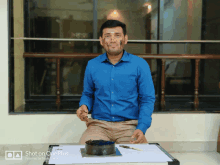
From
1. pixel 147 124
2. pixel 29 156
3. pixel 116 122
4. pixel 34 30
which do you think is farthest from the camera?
pixel 34 30

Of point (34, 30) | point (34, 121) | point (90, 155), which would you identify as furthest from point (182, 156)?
point (34, 30)

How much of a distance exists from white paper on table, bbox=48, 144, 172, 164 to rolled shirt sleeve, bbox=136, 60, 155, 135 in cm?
47

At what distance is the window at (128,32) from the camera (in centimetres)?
363

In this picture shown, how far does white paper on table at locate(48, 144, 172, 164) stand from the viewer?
3.83 ft

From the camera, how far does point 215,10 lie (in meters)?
3.77

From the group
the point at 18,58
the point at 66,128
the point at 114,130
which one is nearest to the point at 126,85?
the point at 114,130

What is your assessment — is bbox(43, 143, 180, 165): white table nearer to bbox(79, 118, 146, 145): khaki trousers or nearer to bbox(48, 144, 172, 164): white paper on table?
bbox(48, 144, 172, 164): white paper on table

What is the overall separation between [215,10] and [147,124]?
2.63 metres

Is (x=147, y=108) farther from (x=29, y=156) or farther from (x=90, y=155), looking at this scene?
(x=29, y=156)

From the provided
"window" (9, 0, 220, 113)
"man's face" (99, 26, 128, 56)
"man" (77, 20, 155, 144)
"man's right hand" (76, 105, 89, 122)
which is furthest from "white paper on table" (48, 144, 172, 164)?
"window" (9, 0, 220, 113)

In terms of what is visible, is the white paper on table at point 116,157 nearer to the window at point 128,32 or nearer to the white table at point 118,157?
the white table at point 118,157

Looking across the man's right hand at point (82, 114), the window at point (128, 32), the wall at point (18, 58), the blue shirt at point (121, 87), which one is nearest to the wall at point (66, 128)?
the wall at point (18, 58)

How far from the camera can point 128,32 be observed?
3789 mm

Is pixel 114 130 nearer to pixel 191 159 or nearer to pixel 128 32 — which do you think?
pixel 191 159
